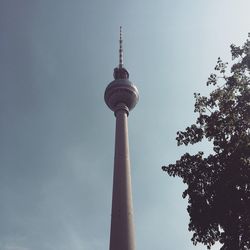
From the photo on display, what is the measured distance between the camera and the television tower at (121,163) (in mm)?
44156

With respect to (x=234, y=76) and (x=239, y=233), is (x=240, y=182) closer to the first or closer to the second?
(x=239, y=233)

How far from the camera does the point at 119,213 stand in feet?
153

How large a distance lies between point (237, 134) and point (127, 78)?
166 ft

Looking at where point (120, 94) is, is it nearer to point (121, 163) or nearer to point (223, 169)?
point (121, 163)

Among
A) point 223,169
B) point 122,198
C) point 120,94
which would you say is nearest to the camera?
point 223,169

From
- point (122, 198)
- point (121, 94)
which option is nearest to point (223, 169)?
point (122, 198)

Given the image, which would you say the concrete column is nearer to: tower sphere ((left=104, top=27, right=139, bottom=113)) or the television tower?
the television tower

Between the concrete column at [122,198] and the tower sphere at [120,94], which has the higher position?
the tower sphere at [120,94]

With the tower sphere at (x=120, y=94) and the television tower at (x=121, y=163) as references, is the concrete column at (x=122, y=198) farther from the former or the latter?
the tower sphere at (x=120, y=94)

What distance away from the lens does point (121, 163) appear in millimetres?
53500

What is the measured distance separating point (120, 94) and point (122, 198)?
83.3 ft

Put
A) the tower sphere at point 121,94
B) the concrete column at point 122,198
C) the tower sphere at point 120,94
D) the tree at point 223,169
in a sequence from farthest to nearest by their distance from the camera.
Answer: the tower sphere at point 120,94 → the tower sphere at point 121,94 → the concrete column at point 122,198 → the tree at point 223,169

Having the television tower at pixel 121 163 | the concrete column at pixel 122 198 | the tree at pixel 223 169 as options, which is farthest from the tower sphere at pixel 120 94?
the tree at pixel 223 169

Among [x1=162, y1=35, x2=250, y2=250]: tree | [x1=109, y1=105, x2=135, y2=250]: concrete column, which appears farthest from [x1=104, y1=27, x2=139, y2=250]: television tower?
[x1=162, y1=35, x2=250, y2=250]: tree
